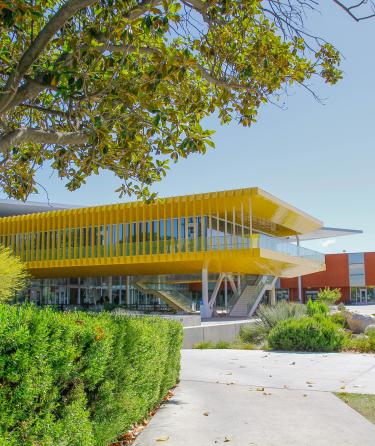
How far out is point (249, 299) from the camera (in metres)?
40.8

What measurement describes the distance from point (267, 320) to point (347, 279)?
5389cm

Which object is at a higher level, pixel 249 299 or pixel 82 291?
pixel 82 291

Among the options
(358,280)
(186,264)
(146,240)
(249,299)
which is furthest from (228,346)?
(358,280)

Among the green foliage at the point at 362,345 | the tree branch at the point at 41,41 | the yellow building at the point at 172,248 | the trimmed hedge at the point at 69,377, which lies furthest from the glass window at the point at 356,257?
the tree branch at the point at 41,41

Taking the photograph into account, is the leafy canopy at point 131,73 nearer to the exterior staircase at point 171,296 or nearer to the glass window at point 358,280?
the exterior staircase at point 171,296

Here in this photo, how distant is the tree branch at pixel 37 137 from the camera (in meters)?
6.51

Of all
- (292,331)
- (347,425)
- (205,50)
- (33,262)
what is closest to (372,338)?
(292,331)

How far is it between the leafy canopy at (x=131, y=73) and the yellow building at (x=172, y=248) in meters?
25.1

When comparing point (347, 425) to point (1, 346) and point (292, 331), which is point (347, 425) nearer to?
point (1, 346)

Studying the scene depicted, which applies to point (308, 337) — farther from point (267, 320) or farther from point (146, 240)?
point (146, 240)

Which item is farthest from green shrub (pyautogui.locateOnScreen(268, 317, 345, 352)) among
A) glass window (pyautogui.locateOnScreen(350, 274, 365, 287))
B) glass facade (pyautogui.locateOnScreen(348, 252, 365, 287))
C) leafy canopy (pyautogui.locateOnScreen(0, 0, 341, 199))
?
glass window (pyautogui.locateOnScreen(350, 274, 365, 287))

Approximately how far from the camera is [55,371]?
3791 mm

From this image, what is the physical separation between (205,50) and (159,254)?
3077 centimetres

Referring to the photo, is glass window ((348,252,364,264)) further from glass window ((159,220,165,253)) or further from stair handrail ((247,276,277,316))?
glass window ((159,220,165,253))
